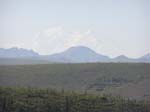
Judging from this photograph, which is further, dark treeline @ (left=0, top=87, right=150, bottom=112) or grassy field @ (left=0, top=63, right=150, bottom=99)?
grassy field @ (left=0, top=63, right=150, bottom=99)

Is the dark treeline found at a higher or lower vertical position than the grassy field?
lower

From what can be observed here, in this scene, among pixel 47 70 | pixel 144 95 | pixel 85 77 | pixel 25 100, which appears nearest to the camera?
pixel 25 100

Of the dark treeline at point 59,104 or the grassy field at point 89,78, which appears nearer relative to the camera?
the dark treeline at point 59,104

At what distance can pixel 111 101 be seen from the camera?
2650 cm

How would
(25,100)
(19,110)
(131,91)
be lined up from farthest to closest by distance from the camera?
(131,91) → (25,100) → (19,110)

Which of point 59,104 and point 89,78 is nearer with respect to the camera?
point 59,104

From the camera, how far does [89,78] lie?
50.8 m

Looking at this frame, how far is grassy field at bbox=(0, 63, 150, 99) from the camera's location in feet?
144

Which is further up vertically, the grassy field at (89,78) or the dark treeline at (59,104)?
the grassy field at (89,78)

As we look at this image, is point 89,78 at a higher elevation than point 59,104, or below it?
higher

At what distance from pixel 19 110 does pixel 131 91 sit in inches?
871

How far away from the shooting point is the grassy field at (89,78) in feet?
144

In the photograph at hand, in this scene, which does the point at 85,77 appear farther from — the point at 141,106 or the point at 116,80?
the point at 141,106

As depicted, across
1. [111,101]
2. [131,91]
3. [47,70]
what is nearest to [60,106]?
[111,101]
